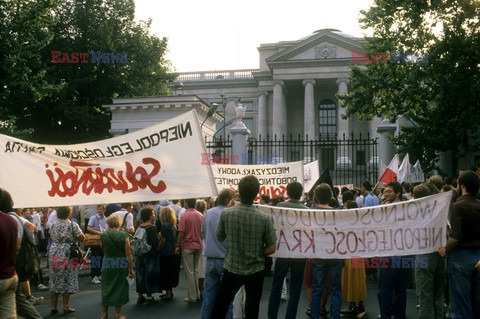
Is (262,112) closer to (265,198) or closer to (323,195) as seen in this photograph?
(265,198)

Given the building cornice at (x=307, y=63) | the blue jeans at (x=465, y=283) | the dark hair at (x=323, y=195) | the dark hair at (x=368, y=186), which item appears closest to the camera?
the blue jeans at (x=465, y=283)

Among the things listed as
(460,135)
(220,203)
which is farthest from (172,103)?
(220,203)

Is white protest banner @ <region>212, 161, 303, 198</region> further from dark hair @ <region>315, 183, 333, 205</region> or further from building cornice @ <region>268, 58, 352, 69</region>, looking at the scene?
building cornice @ <region>268, 58, 352, 69</region>

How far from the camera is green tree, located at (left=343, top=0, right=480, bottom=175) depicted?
17875mm

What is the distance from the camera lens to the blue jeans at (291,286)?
23.5ft

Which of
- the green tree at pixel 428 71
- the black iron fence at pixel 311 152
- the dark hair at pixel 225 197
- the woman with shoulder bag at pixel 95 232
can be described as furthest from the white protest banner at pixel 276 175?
the green tree at pixel 428 71

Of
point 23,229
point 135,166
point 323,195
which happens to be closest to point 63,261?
point 23,229

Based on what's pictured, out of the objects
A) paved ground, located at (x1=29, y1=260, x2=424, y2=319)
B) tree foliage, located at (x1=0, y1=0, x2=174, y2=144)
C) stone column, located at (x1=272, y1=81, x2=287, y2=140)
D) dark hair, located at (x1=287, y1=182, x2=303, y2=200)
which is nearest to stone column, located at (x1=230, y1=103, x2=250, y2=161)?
paved ground, located at (x1=29, y1=260, x2=424, y2=319)

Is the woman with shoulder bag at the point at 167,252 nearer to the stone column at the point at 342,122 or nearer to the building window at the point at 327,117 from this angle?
the stone column at the point at 342,122

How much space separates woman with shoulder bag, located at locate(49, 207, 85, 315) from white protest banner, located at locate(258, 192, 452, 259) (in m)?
3.98

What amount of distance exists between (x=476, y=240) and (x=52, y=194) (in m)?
5.11

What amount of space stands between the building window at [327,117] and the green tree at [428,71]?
113ft

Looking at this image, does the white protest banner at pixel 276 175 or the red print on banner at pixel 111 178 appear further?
the white protest banner at pixel 276 175

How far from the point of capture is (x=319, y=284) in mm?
7238
